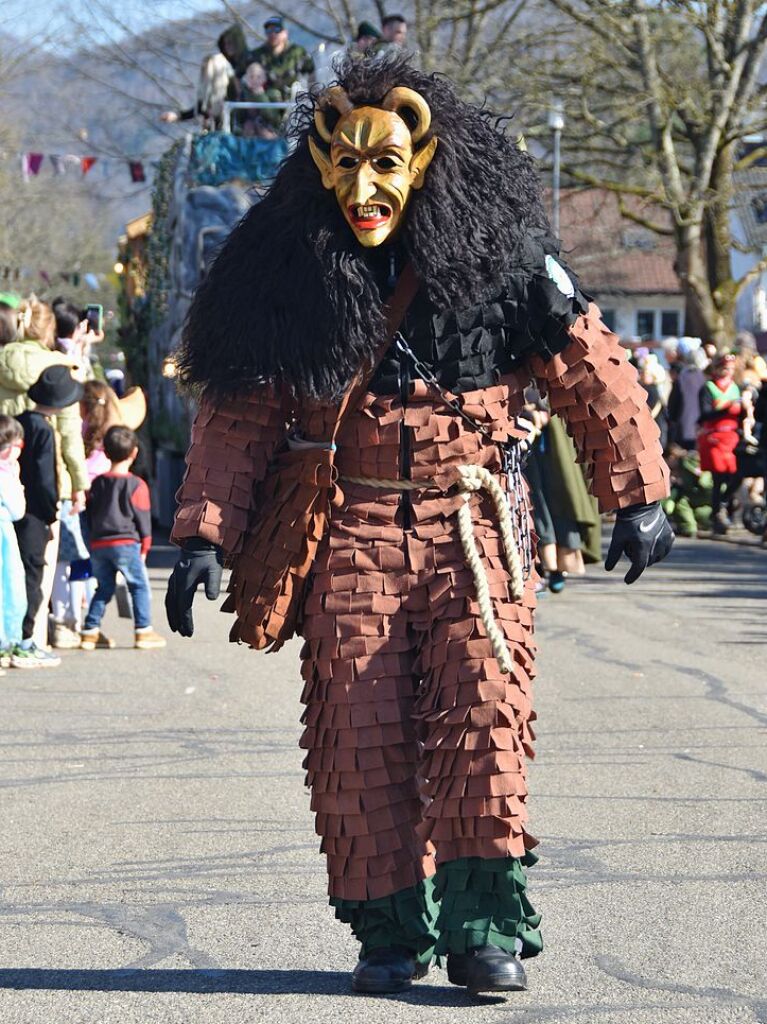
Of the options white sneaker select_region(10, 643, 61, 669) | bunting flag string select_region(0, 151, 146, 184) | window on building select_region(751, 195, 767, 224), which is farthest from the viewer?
Answer: window on building select_region(751, 195, 767, 224)

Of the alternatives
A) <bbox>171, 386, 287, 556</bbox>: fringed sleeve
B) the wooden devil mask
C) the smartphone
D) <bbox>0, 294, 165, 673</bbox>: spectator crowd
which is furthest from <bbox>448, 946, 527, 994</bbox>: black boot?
the smartphone

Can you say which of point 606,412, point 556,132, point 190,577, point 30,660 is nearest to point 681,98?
point 556,132

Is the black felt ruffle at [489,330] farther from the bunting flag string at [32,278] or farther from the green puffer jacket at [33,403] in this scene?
the bunting flag string at [32,278]

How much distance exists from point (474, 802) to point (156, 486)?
1542 centimetres

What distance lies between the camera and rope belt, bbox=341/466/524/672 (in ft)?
14.2

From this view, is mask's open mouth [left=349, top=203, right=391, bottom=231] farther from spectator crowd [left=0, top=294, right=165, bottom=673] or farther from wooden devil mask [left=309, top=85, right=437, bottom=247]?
spectator crowd [left=0, top=294, right=165, bottom=673]

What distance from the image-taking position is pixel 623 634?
36.4 feet

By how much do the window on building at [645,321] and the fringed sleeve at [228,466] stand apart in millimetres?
64788

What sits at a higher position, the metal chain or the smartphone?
the smartphone

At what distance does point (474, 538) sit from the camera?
14.5 feet

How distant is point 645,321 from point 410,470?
65.8 meters

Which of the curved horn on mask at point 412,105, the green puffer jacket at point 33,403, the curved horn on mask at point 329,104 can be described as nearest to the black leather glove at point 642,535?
the curved horn on mask at point 412,105

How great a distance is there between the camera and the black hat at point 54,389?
9.80 metres

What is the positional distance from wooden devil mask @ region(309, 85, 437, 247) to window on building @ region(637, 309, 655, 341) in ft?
213
